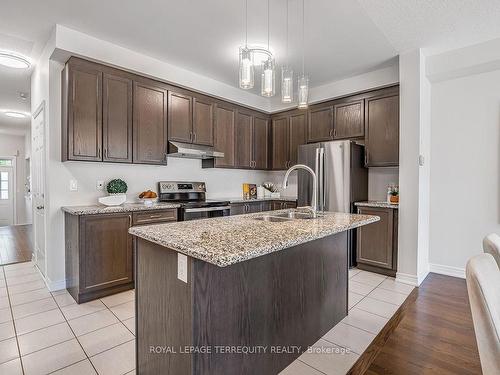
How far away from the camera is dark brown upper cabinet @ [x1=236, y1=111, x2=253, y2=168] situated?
15.2 ft

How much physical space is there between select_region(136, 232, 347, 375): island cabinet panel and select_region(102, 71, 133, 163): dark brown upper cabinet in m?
1.91

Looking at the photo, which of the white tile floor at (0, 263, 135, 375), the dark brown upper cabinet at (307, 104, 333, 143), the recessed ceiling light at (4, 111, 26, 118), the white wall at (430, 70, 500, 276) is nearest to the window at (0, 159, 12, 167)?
the recessed ceiling light at (4, 111, 26, 118)

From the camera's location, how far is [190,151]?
3.73 metres

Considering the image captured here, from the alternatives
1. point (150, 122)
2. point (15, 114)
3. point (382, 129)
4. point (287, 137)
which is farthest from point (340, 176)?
point (15, 114)

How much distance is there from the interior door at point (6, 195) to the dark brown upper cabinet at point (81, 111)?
6.78 m

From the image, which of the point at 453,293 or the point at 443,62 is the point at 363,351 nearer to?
the point at 453,293

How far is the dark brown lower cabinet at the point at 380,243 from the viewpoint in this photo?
3439 mm

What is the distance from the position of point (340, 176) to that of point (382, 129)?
2.76 ft

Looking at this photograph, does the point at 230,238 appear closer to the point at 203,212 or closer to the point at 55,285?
the point at 203,212

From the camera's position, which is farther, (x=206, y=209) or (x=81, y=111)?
(x=206, y=209)

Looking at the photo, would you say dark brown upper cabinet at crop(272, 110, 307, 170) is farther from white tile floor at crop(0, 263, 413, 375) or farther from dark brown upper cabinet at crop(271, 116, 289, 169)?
white tile floor at crop(0, 263, 413, 375)

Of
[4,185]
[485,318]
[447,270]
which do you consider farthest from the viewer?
[4,185]

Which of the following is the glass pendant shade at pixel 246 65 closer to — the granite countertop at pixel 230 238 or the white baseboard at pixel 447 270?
the granite countertop at pixel 230 238

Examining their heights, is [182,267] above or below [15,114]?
below
